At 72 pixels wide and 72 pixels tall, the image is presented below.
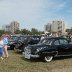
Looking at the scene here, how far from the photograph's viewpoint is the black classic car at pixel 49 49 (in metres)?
14.7

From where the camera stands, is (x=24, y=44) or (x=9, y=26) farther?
(x=9, y=26)

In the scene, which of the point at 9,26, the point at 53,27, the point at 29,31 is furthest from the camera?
the point at 9,26

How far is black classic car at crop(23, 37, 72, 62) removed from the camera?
48.2ft

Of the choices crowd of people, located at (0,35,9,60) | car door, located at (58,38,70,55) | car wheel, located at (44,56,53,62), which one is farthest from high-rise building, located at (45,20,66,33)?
car wheel, located at (44,56,53,62)

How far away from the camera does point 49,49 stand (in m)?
15.0

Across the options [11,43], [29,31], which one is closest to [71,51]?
[11,43]

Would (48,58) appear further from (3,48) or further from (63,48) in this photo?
(3,48)

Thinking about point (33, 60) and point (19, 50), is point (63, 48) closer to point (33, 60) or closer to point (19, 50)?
point (33, 60)

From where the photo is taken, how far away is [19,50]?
20828 mm

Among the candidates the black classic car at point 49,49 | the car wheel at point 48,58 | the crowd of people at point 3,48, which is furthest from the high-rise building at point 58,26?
the car wheel at point 48,58

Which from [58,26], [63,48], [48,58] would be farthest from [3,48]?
[58,26]

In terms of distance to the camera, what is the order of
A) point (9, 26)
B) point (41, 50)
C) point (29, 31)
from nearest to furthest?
1. point (41, 50)
2. point (29, 31)
3. point (9, 26)

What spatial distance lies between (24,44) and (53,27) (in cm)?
11347

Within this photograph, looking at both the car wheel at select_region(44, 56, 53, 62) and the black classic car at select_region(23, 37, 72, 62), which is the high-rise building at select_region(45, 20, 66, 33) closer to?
the black classic car at select_region(23, 37, 72, 62)
